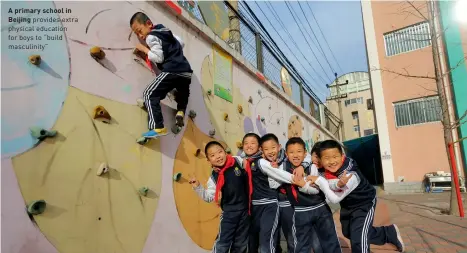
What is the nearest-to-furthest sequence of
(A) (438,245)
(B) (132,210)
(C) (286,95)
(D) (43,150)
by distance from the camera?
(D) (43,150)
(B) (132,210)
(A) (438,245)
(C) (286,95)

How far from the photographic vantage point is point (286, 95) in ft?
27.4

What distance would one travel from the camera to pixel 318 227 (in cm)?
298

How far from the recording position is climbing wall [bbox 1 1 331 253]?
7.39 feet

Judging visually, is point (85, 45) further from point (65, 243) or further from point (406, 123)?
point (406, 123)

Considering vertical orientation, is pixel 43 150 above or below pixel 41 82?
below

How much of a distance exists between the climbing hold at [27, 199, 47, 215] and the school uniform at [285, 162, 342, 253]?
6.81 feet

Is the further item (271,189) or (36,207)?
(271,189)

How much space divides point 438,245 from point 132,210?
3.81 m

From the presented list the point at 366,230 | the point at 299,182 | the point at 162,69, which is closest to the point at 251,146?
the point at 299,182

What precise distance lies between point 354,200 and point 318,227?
16.6 inches

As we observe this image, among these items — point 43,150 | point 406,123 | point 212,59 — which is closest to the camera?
point 43,150

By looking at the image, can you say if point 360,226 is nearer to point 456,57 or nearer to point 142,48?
point 142,48

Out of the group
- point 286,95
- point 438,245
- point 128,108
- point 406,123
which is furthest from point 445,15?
point 128,108

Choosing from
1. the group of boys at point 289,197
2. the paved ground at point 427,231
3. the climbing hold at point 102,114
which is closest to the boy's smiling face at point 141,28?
the climbing hold at point 102,114
